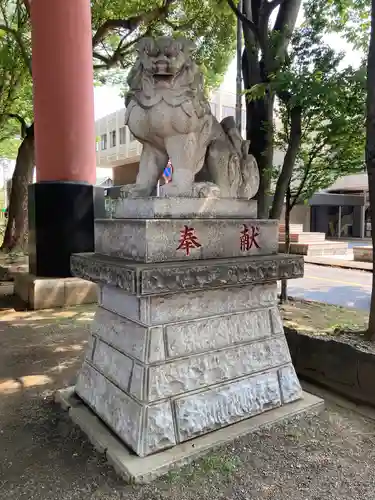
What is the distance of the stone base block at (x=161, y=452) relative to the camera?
218 cm

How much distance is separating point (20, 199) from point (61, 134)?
19.0ft

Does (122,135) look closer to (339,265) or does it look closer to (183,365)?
(339,265)

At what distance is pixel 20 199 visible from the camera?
1115 centimetres

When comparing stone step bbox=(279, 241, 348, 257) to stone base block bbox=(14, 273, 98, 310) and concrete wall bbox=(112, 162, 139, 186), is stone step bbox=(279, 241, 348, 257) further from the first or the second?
concrete wall bbox=(112, 162, 139, 186)

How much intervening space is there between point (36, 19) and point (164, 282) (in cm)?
554

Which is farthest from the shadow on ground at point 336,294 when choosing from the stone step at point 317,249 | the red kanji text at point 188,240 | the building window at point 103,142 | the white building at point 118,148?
the building window at point 103,142

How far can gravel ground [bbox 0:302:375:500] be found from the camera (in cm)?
210

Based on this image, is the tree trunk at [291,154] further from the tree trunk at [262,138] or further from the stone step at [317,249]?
the stone step at [317,249]

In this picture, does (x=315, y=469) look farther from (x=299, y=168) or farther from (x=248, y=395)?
(x=299, y=168)

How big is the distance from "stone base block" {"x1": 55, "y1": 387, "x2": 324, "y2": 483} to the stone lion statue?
151cm

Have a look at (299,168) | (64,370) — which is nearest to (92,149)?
(299,168)

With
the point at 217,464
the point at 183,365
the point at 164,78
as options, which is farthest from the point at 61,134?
the point at 217,464

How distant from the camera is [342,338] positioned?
3.87 m

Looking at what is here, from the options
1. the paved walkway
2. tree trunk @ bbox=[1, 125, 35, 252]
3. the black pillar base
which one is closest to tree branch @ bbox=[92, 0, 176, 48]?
tree trunk @ bbox=[1, 125, 35, 252]
